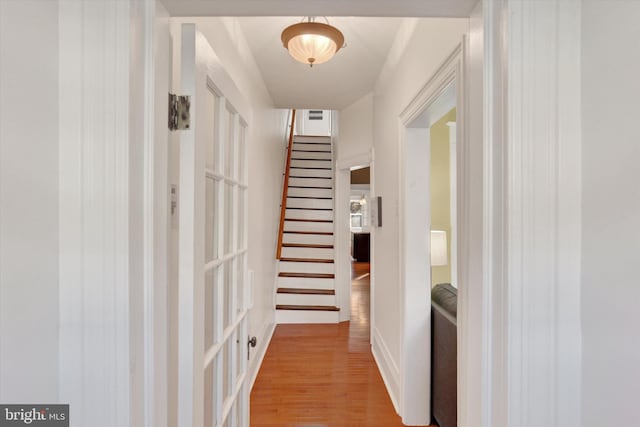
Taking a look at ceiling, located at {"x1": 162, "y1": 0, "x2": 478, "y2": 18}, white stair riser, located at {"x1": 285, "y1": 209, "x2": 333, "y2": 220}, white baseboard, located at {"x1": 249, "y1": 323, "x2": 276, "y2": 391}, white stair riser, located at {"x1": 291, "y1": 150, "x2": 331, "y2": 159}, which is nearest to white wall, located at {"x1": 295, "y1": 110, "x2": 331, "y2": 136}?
white stair riser, located at {"x1": 291, "y1": 150, "x2": 331, "y2": 159}

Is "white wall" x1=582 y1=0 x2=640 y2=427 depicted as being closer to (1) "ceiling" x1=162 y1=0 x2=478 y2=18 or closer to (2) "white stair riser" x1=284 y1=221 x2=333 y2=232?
(1) "ceiling" x1=162 y1=0 x2=478 y2=18

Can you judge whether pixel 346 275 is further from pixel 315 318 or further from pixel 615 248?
pixel 615 248

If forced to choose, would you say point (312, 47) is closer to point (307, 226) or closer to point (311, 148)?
point (307, 226)

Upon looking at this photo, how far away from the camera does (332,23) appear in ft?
6.99

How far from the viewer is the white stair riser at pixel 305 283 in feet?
13.6

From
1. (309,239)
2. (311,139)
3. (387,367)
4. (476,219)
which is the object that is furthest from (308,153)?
(476,219)

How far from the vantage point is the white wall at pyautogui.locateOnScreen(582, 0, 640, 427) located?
548 millimetres

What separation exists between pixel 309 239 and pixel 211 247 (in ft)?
11.8

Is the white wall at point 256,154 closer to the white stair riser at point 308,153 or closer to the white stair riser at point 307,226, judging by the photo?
the white stair riser at point 307,226

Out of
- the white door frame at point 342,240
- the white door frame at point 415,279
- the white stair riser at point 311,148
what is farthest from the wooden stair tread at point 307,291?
the white stair riser at point 311,148

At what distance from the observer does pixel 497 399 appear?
66 centimetres

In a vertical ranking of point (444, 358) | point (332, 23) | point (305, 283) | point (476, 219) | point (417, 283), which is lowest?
point (305, 283)

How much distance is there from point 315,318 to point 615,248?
3609 millimetres

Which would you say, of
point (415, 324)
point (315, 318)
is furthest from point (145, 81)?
point (315, 318)
